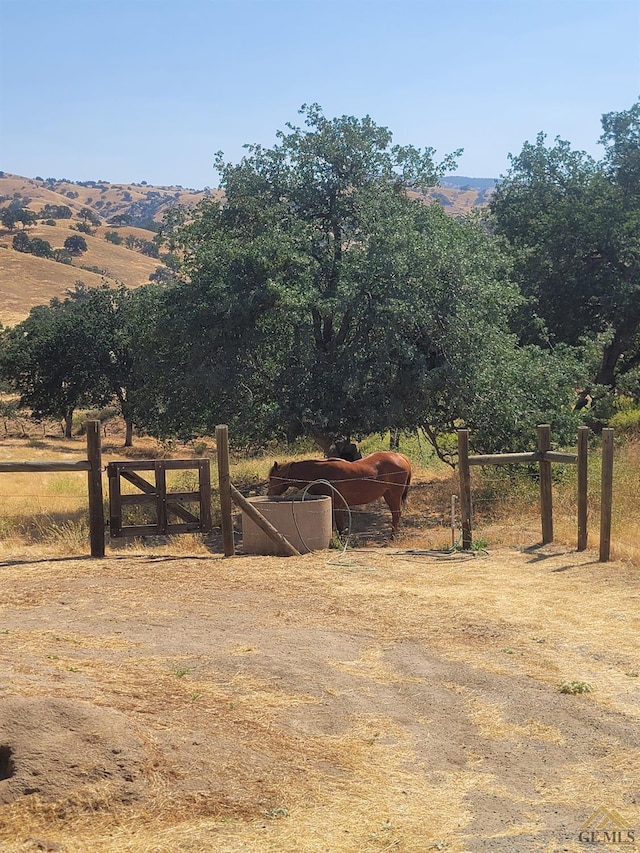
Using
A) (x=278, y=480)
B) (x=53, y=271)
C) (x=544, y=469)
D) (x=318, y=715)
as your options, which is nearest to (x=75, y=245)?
(x=53, y=271)

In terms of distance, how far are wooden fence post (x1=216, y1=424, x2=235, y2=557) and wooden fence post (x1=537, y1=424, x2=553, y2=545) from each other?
14.6ft

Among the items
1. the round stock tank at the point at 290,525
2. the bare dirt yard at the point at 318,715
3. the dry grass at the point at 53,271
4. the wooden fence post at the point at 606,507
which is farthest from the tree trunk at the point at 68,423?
the wooden fence post at the point at 606,507

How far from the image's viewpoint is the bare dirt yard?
4.75 meters

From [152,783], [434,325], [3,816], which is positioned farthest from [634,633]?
[434,325]

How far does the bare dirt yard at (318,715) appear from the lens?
4746mm

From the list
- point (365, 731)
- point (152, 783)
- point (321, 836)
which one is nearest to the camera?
point (321, 836)

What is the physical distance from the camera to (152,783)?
4980mm

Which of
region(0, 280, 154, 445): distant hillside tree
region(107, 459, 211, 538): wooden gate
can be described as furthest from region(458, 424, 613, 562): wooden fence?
region(0, 280, 154, 445): distant hillside tree

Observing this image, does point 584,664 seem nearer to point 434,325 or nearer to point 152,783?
point 152,783

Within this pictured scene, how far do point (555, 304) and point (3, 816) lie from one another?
22496mm

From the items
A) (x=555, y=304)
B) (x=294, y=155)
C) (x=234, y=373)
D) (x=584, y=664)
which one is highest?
(x=294, y=155)

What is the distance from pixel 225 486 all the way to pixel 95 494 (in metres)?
1.76

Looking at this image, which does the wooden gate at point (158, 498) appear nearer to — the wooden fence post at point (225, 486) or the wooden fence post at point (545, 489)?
the wooden fence post at point (225, 486)

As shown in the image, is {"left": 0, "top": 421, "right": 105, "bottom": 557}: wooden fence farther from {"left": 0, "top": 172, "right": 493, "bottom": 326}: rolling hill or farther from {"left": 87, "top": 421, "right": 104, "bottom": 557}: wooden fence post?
{"left": 0, "top": 172, "right": 493, "bottom": 326}: rolling hill
